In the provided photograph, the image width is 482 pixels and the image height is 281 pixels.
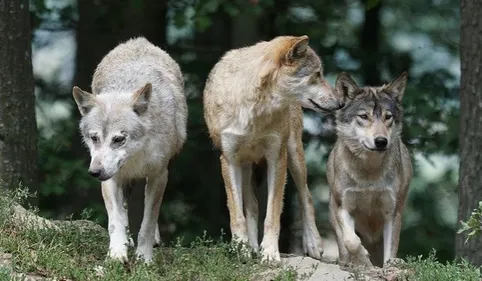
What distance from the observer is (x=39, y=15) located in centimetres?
1431

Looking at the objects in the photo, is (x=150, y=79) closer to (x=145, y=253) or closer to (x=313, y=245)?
(x=145, y=253)

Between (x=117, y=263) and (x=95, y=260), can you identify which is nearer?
(x=117, y=263)

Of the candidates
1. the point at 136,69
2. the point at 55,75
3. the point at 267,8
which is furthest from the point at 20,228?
the point at 55,75

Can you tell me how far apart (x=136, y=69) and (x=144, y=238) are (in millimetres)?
1626

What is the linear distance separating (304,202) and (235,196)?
113cm

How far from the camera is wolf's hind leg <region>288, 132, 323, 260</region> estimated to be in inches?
409

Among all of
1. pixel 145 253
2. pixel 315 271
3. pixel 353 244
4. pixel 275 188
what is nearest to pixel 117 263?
pixel 145 253

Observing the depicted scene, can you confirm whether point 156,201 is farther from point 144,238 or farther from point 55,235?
point 55,235

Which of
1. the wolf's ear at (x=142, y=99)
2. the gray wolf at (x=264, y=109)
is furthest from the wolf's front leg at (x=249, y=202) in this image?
the wolf's ear at (x=142, y=99)

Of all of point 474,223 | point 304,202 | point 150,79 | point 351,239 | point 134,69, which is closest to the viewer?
point 474,223

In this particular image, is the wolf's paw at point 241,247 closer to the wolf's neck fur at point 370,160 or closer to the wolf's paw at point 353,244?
the wolf's paw at point 353,244

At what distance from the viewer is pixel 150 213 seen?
8.94m

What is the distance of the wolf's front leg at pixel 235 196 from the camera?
31.5 ft

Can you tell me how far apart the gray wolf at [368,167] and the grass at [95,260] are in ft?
4.55
